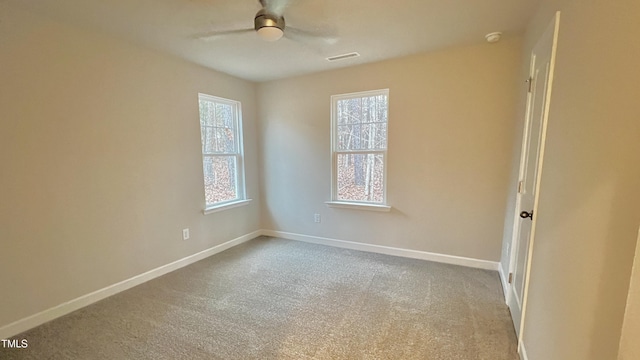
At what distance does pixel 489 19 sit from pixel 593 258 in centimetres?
214

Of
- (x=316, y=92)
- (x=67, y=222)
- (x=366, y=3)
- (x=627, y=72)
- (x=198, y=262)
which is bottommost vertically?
(x=198, y=262)

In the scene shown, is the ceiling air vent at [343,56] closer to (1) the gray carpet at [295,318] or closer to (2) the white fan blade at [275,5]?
(2) the white fan blade at [275,5]

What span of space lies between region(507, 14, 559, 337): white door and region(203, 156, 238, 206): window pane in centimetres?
341

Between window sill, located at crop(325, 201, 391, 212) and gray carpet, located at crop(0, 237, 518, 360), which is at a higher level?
window sill, located at crop(325, 201, 391, 212)

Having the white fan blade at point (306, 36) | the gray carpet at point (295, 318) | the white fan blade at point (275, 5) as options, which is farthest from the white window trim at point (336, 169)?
the white fan blade at point (275, 5)

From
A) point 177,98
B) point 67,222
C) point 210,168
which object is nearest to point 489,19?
point 177,98

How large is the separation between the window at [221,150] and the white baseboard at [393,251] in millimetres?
969

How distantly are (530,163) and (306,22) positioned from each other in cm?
206

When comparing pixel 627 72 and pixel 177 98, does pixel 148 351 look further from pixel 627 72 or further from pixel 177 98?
pixel 627 72

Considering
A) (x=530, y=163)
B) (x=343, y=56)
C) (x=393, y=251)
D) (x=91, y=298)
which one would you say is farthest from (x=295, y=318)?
(x=343, y=56)

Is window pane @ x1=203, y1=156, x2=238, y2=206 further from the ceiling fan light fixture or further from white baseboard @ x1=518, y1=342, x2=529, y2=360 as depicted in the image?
white baseboard @ x1=518, y1=342, x2=529, y2=360

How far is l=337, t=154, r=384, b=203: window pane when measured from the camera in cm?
352

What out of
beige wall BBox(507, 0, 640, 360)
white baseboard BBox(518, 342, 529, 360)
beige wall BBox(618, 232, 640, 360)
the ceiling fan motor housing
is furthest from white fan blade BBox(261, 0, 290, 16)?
white baseboard BBox(518, 342, 529, 360)

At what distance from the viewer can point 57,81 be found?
7.15 ft
